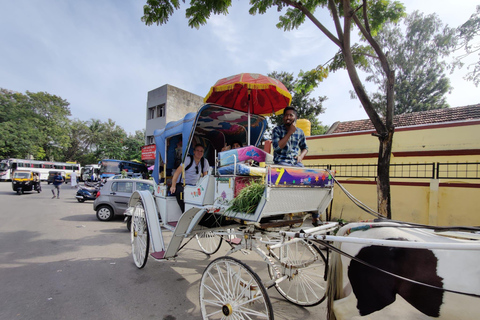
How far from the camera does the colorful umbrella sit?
2.97m

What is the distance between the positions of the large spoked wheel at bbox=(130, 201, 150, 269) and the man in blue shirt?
237cm

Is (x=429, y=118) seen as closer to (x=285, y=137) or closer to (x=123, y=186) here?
(x=285, y=137)

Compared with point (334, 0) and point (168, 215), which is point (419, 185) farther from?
point (168, 215)

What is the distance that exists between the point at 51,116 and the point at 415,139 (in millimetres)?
43469

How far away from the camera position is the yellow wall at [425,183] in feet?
18.1

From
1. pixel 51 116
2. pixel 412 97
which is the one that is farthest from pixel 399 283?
pixel 51 116

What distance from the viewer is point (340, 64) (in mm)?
6477

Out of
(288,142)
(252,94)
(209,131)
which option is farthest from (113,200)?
(288,142)

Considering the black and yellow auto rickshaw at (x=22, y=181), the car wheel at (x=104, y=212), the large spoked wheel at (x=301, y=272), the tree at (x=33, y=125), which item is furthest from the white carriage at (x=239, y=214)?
the tree at (x=33, y=125)

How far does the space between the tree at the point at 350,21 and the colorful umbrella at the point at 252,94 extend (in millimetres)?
2278

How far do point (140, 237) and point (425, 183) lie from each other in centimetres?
666

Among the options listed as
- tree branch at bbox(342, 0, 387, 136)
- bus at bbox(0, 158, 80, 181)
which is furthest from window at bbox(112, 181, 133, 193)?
bus at bbox(0, 158, 80, 181)

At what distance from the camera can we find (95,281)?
11.5 ft

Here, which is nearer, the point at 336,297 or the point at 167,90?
the point at 336,297
